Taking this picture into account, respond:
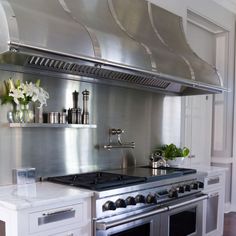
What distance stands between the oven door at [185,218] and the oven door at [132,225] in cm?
11

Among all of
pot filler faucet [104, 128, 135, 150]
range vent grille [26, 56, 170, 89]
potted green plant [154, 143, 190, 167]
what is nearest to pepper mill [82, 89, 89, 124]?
range vent grille [26, 56, 170, 89]

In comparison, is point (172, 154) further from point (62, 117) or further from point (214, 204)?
point (62, 117)

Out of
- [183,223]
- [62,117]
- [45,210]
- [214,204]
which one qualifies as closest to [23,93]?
[62,117]

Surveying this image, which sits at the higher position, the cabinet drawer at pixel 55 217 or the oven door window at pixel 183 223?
the cabinet drawer at pixel 55 217

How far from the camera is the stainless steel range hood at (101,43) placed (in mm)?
1841

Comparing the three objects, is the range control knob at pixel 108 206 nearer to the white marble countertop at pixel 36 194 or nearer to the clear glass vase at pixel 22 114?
the white marble countertop at pixel 36 194

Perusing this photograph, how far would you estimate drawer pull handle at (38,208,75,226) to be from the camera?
6.01 ft

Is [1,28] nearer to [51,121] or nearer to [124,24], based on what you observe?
[51,121]

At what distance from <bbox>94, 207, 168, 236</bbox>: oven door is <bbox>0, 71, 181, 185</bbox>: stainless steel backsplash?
2.24 feet

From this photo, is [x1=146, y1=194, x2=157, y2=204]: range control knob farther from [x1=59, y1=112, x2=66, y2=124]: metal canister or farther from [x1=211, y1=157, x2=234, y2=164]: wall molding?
[x1=211, y1=157, x2=234, y2=164]: wall molding

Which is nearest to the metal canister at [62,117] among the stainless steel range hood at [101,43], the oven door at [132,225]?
the stainless steel range hood at [101,43]

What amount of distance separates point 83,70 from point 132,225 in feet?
4.13

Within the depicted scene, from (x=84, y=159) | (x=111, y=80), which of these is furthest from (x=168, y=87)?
(x=84, y=159)

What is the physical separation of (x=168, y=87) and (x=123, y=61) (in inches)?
54.8
